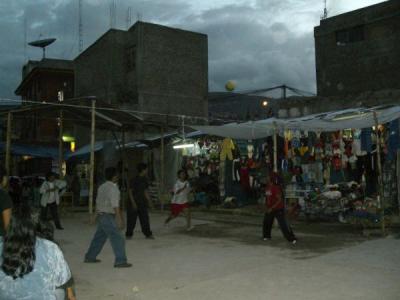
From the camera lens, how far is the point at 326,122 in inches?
413

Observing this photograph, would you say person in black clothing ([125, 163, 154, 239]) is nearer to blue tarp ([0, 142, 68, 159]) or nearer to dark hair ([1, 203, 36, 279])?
dark hair ([1, 203, 36, 279])

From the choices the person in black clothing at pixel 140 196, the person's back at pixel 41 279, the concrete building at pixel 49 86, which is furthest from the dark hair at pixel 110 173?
the concrete building at pixel 49 86

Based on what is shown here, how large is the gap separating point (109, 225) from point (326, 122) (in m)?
5.69

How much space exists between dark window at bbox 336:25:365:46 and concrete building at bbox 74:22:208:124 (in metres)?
9.06

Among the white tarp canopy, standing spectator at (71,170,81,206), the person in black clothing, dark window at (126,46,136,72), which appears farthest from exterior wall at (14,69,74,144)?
the person in black clothing

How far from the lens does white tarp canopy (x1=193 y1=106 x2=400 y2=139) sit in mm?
9922

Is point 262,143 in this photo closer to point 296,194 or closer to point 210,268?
point 296,194

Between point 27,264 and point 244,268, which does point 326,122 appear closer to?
point 244,268

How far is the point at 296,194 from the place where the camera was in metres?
13.1

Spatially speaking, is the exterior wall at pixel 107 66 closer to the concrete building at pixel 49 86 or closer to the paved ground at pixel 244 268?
the concrete building at pixel 49 86

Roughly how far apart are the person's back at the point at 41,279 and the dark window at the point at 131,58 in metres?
24.0

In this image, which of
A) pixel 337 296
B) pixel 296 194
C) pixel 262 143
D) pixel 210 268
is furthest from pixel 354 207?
pixel 337 296

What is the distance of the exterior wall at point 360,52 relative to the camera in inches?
771

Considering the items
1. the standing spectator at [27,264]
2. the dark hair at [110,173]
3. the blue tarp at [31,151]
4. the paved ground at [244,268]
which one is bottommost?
the paved ground at [244,268]
